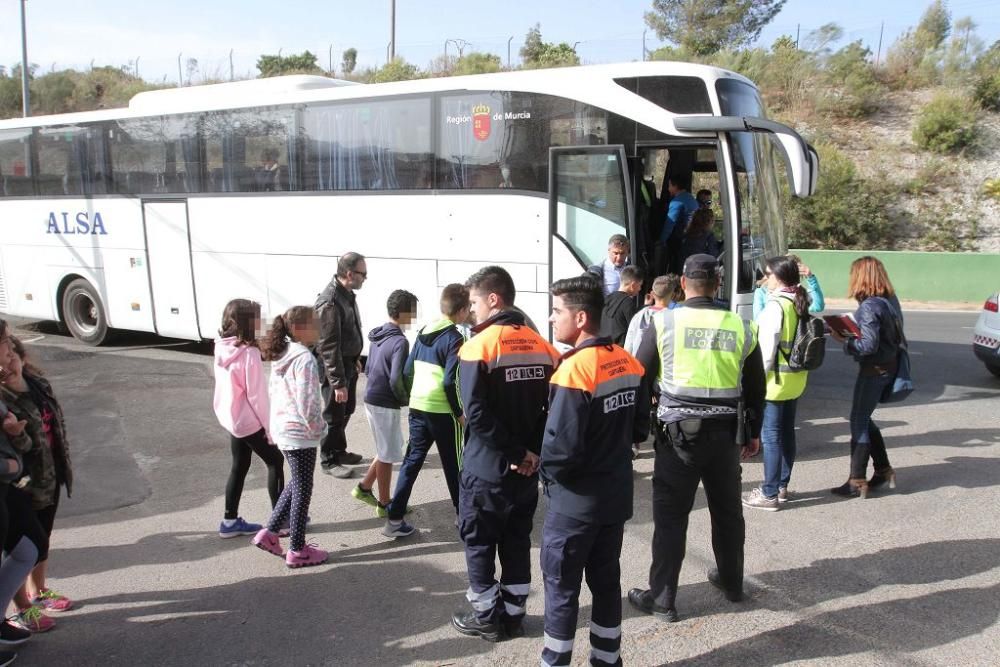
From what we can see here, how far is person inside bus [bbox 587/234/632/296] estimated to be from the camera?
23.3 ft

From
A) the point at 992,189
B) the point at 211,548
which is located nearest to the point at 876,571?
the point at 211,548

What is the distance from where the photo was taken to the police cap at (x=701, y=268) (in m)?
3.98

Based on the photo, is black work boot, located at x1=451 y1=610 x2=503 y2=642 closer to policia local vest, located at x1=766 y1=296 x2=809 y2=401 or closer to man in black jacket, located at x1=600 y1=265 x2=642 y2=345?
policia local vest, located at x1=766 y1=296 x2=809 y2=401

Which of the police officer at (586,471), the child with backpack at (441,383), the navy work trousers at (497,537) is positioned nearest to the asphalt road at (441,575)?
the navy work trousers at (497,537)

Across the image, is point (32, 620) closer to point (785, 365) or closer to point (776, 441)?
point (776, 441)

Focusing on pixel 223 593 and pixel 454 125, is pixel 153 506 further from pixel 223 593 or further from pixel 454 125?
pixel 454 125

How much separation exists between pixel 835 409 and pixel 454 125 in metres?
5.38

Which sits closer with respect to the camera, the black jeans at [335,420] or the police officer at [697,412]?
the police officer at [697,412]

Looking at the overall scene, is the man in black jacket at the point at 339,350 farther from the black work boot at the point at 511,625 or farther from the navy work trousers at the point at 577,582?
the navy work trousers at the point at 577,582

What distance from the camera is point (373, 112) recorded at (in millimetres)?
9344

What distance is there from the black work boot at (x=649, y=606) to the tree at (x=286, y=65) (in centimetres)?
4440

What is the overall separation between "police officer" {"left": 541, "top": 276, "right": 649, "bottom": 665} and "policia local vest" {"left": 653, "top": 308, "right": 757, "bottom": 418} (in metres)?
0.63

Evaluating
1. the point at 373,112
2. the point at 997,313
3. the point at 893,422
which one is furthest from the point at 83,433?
the point at 997,313

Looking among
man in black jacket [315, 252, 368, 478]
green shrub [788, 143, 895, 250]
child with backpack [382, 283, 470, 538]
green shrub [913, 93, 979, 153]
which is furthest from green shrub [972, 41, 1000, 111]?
child with backpack [382, 283, 470, 538]
